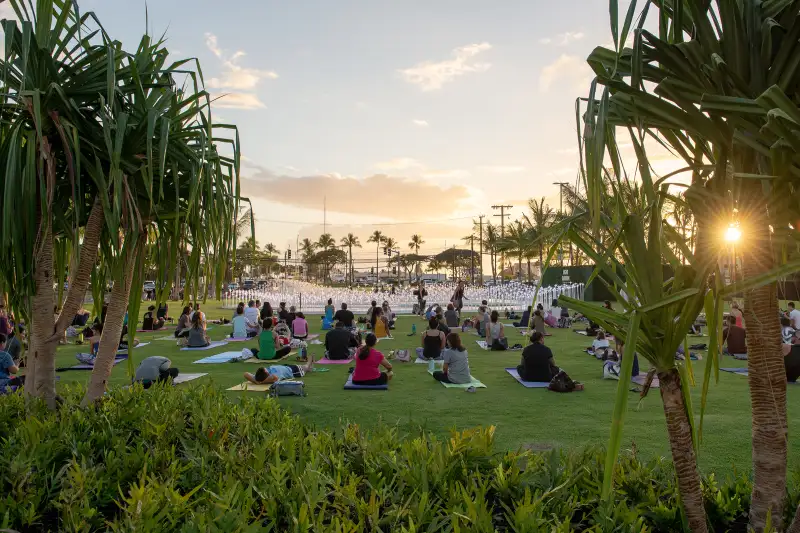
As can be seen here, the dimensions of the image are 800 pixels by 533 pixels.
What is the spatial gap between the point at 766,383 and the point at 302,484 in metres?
2.57

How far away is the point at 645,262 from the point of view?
256 centimetres

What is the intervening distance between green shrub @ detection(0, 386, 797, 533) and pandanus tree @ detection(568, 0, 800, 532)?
575 mm

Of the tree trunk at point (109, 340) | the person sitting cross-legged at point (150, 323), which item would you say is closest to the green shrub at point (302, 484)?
the tree trunk at point (109, 340)

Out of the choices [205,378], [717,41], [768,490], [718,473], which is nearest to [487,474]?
[768,490]

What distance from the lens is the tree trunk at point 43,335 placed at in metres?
4.74

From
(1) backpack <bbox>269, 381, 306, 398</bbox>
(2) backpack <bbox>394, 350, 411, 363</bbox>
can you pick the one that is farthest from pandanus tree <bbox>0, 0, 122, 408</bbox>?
(2) backpack <bbox>394, 350, 411, 363</bbox>

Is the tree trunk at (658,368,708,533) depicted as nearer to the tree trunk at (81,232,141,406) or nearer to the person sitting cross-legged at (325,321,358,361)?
the tree trunk at (81,232,141,406)

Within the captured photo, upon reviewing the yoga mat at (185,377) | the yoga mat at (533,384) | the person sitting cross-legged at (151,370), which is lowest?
the yoga mat at (185,377)

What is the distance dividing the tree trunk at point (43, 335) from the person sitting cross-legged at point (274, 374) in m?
5.00

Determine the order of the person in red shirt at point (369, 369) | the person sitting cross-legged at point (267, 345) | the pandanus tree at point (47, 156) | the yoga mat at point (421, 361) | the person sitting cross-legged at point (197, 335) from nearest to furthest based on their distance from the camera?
the pandanus tree at point (47, 156) < the person in red shirt at point (369, 369) < the yoga mat at point (421, 361) < the person sitting cross-legged at point (267, 345) < the person sitting cross-legged at point (197, 335)

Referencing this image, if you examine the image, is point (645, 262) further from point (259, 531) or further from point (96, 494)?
point (96, 494)

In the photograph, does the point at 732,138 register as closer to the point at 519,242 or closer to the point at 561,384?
the point at 519,242

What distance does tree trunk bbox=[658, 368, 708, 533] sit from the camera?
2750mm

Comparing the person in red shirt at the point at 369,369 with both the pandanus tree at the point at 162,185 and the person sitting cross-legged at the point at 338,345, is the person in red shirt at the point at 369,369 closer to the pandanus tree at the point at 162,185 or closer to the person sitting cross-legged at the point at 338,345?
the person sitting cross-legged at the point at 338,345
